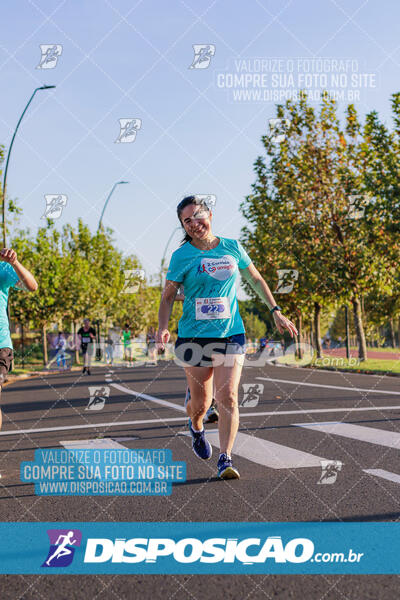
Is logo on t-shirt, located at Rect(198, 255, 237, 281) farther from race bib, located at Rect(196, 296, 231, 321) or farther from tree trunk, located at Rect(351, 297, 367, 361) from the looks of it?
tree trunk, located at Rect(351, 297, 367, 361)

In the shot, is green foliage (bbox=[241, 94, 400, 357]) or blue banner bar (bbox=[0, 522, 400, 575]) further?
green foliage (bbox=[241, 94, 400, 357])

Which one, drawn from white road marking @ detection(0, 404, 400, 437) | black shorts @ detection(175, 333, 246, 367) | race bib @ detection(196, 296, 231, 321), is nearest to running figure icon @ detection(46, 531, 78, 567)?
black shorts @ detection(175, 333, 246, 367)

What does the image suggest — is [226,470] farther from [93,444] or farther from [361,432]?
[361,432]

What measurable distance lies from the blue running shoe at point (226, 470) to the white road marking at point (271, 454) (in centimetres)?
57

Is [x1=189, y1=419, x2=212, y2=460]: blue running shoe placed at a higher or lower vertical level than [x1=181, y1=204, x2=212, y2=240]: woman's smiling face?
lower

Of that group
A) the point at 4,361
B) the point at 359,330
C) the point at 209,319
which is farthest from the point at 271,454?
the point at 359,330

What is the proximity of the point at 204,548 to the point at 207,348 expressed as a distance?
75.4 inches

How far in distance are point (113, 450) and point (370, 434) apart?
8.69 feet

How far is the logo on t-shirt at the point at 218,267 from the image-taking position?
5.24 metres

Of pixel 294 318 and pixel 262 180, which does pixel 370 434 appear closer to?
pixel 262 180

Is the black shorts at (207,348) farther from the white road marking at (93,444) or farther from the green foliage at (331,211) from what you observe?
the green foliage at (331,211)

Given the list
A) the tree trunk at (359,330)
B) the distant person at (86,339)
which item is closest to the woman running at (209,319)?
the distant person at (86,339)

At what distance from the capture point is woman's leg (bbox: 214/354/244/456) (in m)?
5.20

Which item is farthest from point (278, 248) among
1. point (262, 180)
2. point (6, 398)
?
point (6, 398)
